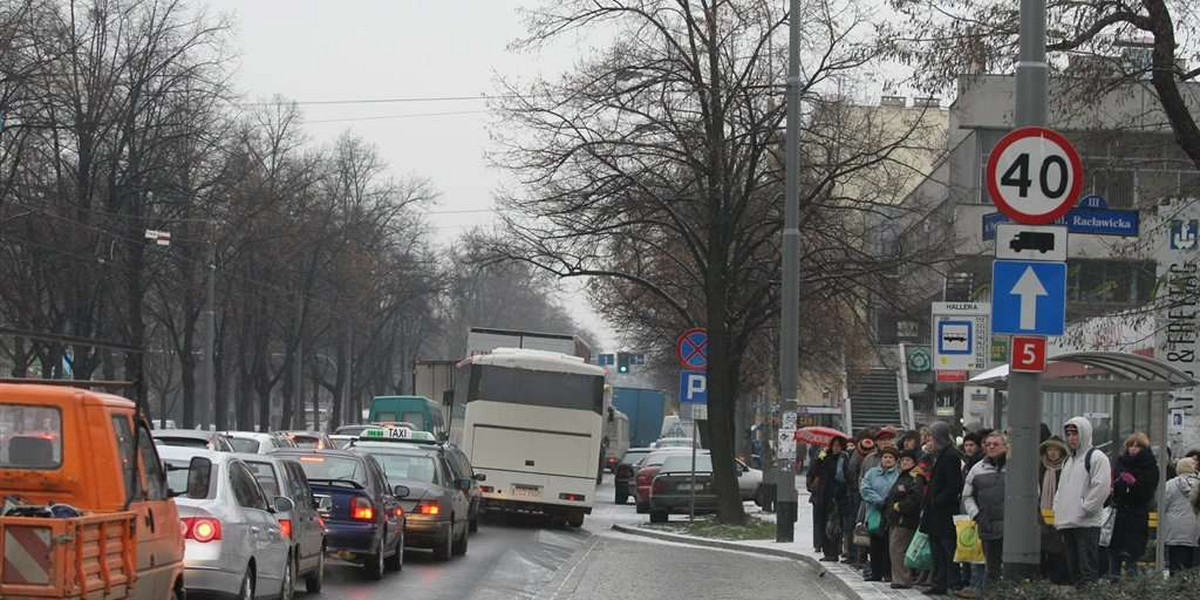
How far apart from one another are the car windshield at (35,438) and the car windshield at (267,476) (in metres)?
6.98

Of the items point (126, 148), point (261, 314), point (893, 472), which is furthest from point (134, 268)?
point (893, 472)

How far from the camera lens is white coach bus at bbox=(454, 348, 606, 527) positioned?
3497 cm

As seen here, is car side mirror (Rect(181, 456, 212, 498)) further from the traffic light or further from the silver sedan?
the traffic light

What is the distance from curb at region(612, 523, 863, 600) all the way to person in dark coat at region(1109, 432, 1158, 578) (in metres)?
2.83

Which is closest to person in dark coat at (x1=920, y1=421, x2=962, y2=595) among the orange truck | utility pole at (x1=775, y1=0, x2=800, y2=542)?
the orange truck

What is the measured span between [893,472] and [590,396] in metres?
14.5

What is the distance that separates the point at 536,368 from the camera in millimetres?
35688

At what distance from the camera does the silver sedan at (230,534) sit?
1458 cm

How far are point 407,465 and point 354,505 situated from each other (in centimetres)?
500

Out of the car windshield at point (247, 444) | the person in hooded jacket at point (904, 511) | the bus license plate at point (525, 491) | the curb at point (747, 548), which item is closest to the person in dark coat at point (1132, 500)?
the person in hooded jacket at point (904, 511)

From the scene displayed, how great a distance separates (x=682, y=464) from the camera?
39406 millimetres

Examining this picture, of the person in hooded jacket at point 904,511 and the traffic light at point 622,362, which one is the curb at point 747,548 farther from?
the traffic light at point 622,362

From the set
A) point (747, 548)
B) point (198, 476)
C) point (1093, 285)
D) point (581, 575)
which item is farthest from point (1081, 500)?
point (1093, 285)

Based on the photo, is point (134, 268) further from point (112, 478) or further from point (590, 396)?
point (112, 478)
